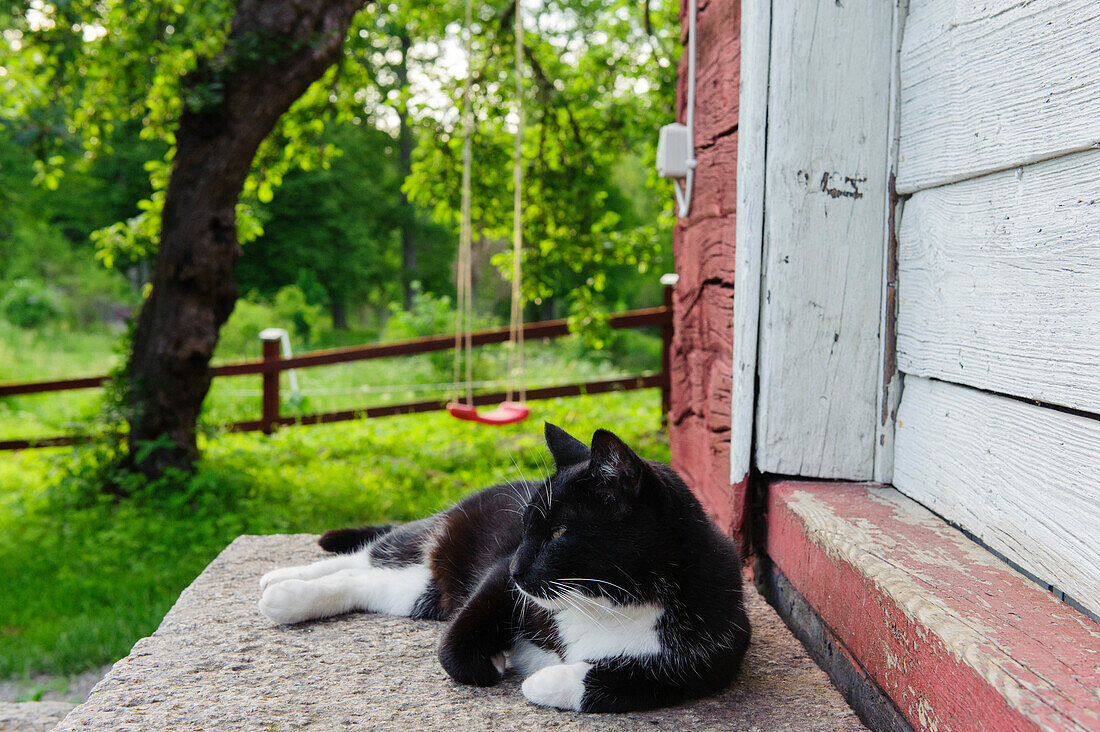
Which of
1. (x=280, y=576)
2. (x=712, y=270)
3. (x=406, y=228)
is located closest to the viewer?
(x=280, y=576)

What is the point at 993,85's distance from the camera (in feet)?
3.81

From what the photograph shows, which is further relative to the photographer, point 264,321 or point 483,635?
point 264,321

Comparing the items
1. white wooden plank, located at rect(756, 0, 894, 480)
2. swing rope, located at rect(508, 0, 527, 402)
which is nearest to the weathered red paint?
white wooden plank, located at rect(756, 0, 894, 480)

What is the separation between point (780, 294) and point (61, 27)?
4.74 meters

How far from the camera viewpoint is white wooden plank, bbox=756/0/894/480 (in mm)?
1527

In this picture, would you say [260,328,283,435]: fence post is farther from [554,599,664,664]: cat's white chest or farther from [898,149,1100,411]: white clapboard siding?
[898,149,1100,411]: white clapboard siding

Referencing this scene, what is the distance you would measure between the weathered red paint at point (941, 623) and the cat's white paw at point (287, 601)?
3.26 feet

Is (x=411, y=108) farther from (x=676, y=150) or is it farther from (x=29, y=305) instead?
(x=29, y=305)

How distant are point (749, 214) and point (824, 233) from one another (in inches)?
6.2

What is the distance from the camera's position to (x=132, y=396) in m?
4.54

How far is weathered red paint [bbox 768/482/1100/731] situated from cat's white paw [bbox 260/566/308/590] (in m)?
1.07

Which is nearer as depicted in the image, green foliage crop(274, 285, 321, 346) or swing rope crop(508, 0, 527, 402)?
swing rope crop(508, 0, 527, 402)

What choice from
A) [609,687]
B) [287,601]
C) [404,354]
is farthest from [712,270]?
[404,354]

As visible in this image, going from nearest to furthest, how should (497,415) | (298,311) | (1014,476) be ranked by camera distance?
(1014,476) → (497,415) → (298,311)
